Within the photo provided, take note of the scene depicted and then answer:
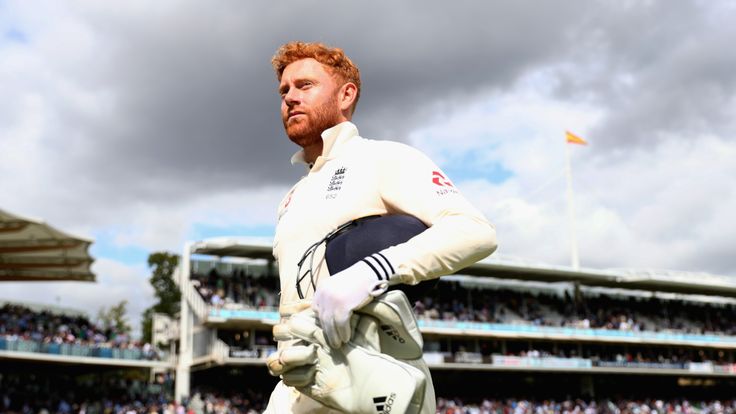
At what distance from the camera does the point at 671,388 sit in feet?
149

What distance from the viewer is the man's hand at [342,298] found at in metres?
2.16

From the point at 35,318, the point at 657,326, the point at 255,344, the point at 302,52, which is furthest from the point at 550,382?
the point at 302,52

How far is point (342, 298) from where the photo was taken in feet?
7.09

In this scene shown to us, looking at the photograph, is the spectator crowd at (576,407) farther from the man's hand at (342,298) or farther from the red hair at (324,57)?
the man's hand at (342,298)

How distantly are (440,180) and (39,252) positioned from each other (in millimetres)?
30642

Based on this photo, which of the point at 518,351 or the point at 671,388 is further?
the point at 671,388

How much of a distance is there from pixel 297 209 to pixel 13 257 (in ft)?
103

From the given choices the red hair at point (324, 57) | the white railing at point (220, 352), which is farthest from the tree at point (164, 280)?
the red hair at point (324, 57)

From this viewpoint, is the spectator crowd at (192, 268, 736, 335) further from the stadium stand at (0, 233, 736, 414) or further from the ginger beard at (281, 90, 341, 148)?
the ginger beard at (281, 90, 341, 148)

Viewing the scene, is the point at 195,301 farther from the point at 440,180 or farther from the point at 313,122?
the point at 440,180

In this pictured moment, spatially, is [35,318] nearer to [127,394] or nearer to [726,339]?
[127,394]

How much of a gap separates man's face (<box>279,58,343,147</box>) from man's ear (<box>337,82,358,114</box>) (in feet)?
0.09

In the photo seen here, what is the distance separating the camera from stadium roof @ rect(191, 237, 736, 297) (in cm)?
3469

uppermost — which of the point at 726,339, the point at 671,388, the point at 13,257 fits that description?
the point at 13,257
